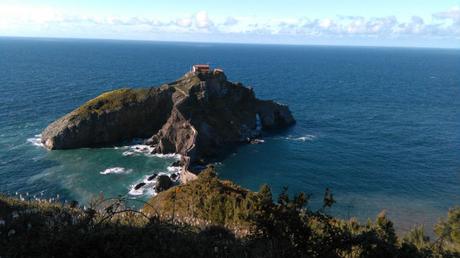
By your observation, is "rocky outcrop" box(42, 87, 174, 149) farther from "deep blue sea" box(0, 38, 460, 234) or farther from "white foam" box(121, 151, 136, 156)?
"white foam" box(121, 151, 136, 156)

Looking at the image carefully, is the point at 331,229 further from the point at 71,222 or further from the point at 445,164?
the point at 445,164

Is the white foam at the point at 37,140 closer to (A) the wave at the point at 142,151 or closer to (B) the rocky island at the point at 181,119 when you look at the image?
(B) the rocky island at the point at 181,119

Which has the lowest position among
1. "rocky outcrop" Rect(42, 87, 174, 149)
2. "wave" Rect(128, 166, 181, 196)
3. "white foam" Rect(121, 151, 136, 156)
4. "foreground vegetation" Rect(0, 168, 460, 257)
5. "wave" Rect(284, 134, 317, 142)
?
"wave" Rect(128, 166, 181, 196)

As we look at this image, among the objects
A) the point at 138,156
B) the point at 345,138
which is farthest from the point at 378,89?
the point at 138,156

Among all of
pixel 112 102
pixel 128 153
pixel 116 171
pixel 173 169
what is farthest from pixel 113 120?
pixel 173 169

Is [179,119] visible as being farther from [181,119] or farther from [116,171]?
[116,171]

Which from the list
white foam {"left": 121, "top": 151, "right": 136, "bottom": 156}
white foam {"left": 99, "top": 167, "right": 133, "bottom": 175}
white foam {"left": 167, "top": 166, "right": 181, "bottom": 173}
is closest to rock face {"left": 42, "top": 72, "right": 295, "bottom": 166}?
white foam {"left": 167, "top": 166, "right": 181, "bottom": 173}

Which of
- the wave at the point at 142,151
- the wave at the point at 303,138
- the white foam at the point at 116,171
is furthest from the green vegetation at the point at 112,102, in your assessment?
the wave at the point at 303,138
